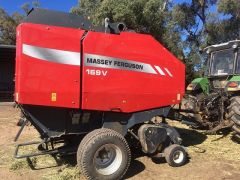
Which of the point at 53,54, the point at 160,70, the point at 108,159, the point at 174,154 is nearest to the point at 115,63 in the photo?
the point at 160,70

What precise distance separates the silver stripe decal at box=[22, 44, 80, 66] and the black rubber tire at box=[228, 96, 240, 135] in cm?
410

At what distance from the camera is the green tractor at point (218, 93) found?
8914 mm

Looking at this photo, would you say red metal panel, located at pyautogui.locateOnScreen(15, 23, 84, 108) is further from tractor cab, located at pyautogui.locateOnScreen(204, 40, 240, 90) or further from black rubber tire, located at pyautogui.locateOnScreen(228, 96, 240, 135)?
tractor cab, located at pyautogui.locateOnScreen(204, 40, 240, 90)

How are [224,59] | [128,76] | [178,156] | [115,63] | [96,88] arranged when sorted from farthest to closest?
1. [224,59]
2. [178,156]
3. [128,76]
4. [115,63]
5. [96,88]

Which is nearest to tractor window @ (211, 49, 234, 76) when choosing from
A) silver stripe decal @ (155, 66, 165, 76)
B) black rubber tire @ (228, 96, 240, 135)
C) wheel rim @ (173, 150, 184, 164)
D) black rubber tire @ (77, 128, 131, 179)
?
black rubber tire @ (228, 96, 240, 135)

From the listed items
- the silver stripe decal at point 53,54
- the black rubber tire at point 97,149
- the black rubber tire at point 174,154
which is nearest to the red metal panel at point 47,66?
the silver stripe decal at point 53,54

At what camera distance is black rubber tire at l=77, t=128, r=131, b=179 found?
19.7 feet

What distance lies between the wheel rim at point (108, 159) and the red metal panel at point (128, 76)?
0.67 m

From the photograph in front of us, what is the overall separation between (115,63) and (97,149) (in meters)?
1.48

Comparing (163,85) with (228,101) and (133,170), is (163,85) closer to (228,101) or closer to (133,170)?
(133,170)

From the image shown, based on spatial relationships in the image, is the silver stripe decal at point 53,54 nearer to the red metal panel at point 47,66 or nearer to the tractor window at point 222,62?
the red metal panel at point 47,66

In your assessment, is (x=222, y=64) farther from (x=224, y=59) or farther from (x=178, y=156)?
(x=178, y=156)

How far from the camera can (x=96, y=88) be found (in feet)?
20.8

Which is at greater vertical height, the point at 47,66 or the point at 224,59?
the point at 224,59
